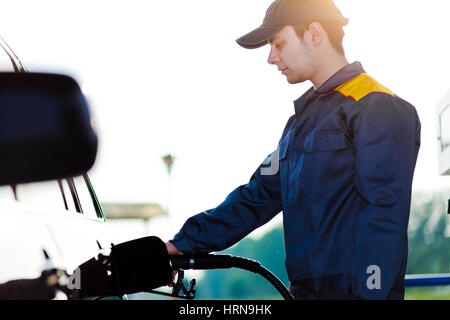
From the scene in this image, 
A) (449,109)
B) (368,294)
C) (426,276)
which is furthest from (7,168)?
(449,109)

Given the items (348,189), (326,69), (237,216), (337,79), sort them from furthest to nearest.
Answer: (237,216) < (326,69) < (337,79) < (348,189)

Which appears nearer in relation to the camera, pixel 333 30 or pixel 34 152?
pixel 34 152

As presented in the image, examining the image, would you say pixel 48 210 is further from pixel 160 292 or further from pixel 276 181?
pixel 276 181

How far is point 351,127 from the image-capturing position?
2238 millimetres

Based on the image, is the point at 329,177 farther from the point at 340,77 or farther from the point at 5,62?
the point at 5,62

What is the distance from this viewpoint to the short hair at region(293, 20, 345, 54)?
2.61m

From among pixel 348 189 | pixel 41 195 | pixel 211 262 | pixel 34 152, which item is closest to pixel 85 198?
pixel 211 262

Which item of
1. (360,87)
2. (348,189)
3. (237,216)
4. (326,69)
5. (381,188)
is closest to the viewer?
(381,188)

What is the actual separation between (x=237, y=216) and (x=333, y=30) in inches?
34.5

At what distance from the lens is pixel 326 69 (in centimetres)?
257

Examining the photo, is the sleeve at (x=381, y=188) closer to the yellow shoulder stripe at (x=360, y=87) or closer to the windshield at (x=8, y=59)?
the yellow shoulder stripe at (x=360, y=87)

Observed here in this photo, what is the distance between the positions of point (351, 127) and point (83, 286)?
1116 millimetres

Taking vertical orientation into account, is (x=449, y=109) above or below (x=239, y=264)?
below

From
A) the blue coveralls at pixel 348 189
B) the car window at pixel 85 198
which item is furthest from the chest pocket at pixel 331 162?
the car window at pixel 85 198
